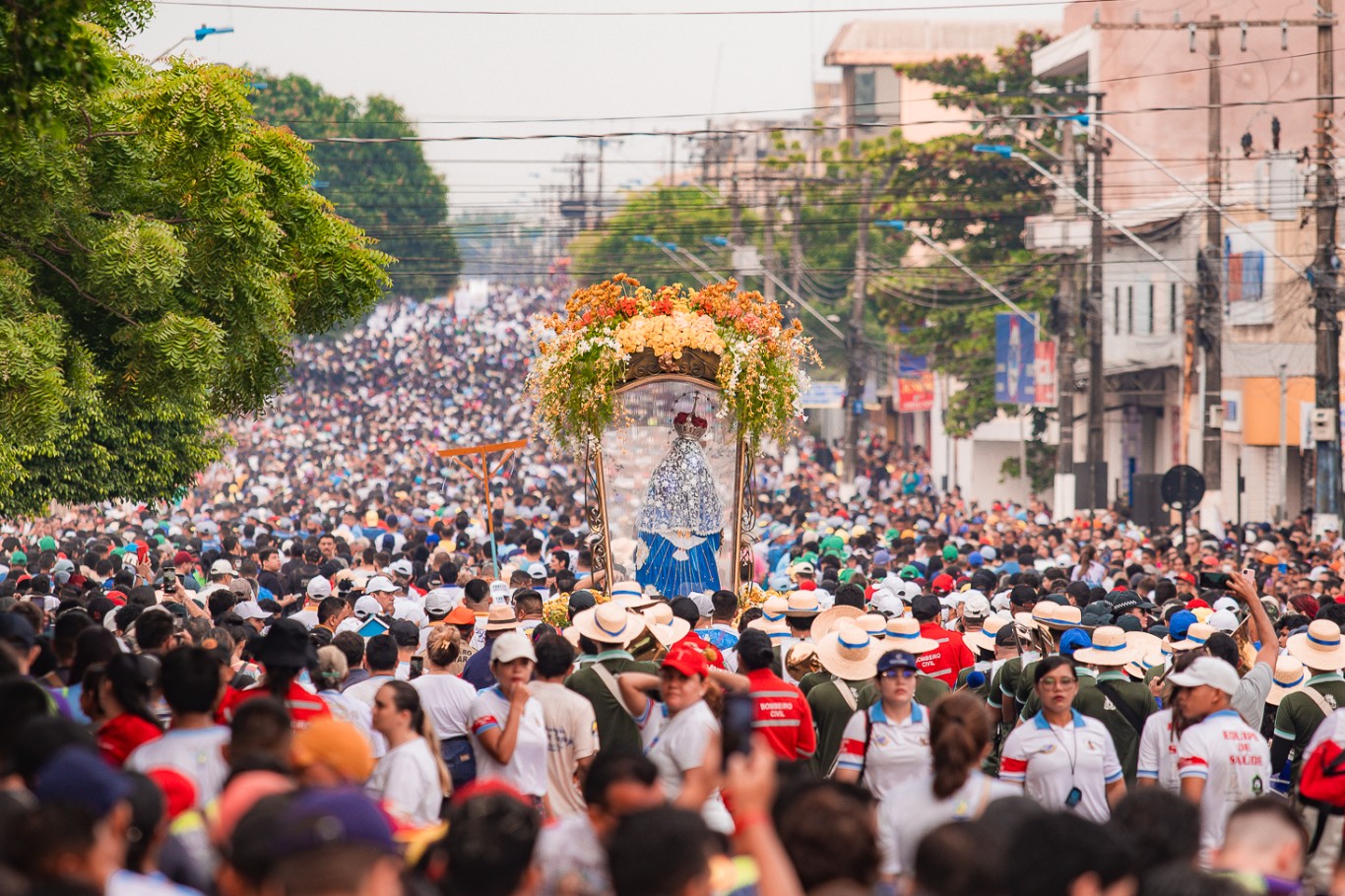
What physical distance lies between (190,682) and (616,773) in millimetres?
1925

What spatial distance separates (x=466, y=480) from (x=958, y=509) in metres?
11.5

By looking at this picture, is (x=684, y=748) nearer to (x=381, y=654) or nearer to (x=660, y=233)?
(x=381, y=654)

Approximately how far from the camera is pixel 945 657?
440 inches

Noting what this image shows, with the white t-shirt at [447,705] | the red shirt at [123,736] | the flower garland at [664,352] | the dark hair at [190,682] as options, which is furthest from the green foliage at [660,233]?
the dark hair at [190,682]

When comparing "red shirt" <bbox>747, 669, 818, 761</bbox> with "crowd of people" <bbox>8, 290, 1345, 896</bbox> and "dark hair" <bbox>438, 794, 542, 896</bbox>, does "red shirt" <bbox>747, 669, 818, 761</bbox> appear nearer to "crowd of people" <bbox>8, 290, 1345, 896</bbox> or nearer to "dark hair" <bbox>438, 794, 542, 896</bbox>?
"crowd of people" <bbox>8, 290, 1345, 896</bbox>

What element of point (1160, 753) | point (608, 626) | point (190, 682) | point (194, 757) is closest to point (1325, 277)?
point (1160, 753)

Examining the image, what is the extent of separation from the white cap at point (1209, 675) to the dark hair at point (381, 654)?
3774 millimetres

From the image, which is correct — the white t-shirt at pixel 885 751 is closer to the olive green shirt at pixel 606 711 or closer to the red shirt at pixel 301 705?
the olive green shirt at pixel 606 711

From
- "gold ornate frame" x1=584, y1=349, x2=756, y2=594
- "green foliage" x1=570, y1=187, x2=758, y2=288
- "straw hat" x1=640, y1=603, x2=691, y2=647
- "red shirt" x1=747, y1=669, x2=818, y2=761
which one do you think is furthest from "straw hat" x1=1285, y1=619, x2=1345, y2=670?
"green foliage" x1=570, y1=187, x2=758, y2=288

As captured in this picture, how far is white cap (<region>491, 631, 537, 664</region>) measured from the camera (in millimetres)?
8164

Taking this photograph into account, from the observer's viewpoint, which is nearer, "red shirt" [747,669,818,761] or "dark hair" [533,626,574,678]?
"red shirt" [747,669,818,761]

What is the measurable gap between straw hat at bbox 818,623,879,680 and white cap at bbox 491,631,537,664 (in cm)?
173

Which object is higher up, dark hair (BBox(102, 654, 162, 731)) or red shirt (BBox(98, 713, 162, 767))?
dark hair (BBox(102, 654, 162, 731))

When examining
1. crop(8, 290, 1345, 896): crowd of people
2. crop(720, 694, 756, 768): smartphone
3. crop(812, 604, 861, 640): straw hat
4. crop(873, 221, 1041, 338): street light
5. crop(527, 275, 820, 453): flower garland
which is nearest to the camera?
crop(8, 290, 1345, 896): crowd of people
